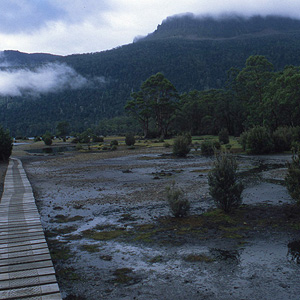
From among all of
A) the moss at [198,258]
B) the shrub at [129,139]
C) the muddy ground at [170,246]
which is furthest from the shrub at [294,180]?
the shrub at [129,139]

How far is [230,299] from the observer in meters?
4.43

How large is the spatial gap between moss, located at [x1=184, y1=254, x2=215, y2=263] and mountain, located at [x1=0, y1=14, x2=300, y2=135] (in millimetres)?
120516

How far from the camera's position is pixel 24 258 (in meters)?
5.14

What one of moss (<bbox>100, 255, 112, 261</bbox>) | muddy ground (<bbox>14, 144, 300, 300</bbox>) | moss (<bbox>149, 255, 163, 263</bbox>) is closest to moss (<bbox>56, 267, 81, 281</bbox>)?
muddy ground (<bbox>14, 144, 300, 300</bbox>)

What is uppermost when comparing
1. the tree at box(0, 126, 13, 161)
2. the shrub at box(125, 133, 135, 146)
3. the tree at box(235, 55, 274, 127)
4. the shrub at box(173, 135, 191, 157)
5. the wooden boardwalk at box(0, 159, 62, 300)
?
the tree at box(235, 55, 274, 127)

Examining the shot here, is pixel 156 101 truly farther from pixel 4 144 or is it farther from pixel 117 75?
pixel 117 75

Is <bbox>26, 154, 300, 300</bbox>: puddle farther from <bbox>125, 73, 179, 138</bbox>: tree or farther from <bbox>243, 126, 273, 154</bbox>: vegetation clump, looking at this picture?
<bbox>125, 73, 179, 138</bbox>: tree

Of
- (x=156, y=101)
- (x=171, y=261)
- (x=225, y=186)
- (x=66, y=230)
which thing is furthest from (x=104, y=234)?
(x=156, y=101)

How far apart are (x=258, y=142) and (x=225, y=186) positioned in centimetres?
1898

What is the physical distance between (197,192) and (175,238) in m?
4.96

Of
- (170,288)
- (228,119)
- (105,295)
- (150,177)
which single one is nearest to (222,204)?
(170,288)

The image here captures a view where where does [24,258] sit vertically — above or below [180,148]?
above

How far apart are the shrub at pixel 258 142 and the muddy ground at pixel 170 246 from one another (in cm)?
1542

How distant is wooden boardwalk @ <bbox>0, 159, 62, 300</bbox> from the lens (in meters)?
4.15
